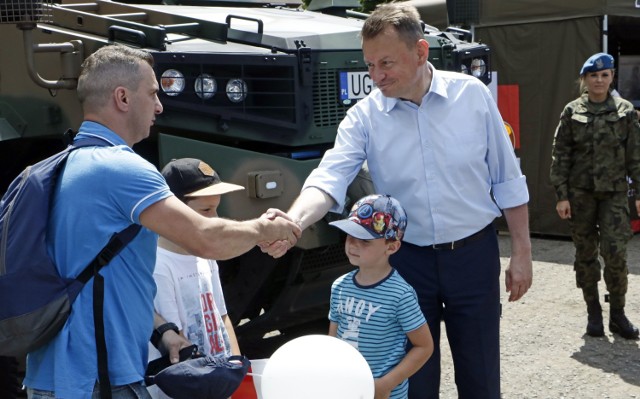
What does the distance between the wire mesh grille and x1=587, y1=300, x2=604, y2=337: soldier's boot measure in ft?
13.2

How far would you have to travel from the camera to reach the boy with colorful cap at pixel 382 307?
3346mm

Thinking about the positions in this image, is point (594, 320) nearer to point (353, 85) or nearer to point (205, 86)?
point (353, 85)

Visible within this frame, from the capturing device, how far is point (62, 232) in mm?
2572

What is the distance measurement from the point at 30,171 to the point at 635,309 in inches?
211

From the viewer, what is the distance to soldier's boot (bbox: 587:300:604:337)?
626 centimetres

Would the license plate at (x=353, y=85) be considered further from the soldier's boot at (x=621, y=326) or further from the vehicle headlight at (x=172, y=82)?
the soldier's boot at (x=621, y=326)

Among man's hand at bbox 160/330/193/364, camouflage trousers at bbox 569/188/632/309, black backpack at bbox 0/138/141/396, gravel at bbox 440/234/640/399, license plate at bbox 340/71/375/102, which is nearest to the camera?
black backpack at bbox 0/138/141/396

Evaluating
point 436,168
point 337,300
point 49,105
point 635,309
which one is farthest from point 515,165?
point 635,309

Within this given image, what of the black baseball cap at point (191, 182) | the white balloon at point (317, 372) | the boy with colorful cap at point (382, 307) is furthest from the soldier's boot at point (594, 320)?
the white balloon at point (317, 372)

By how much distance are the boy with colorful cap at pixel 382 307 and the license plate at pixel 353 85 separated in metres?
1.70

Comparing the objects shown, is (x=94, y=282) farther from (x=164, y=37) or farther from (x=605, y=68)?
(x=605, y=68)

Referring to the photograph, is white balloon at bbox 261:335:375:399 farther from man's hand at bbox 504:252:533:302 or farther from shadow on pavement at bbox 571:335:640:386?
shadow on pavement at bbox 571:335:640:386

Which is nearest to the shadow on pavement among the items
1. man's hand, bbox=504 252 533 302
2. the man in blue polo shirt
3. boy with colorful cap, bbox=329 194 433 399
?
man's hand, bbox=504 252 533 302

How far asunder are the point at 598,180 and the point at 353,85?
2.18m
